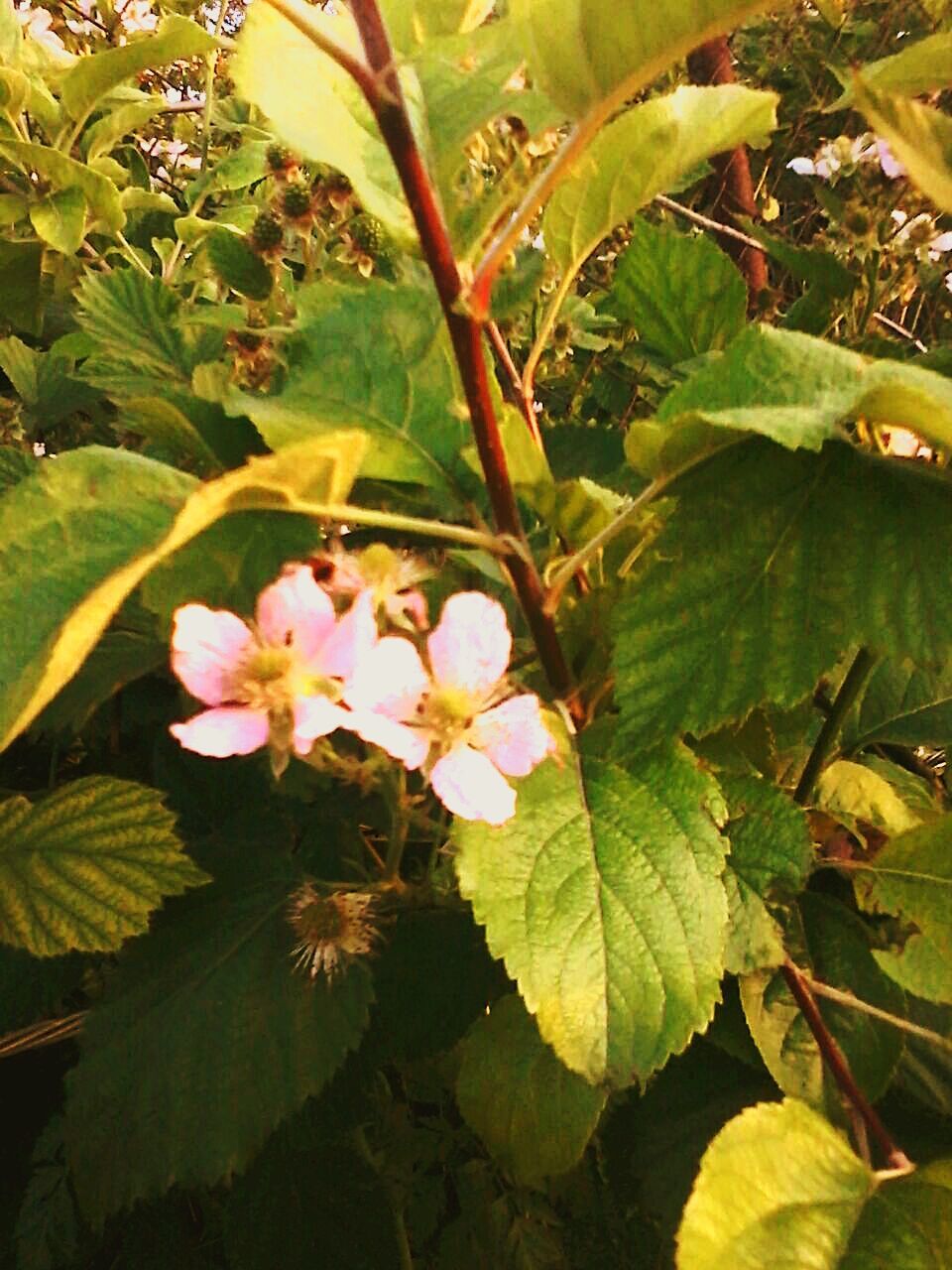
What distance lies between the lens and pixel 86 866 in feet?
1.59

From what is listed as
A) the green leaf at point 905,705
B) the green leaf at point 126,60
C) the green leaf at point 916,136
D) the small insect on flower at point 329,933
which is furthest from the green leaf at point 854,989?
the green leaf at point 126,60

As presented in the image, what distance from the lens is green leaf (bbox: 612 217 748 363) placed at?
55 cm

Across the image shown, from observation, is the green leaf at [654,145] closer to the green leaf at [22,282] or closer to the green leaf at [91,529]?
the green leaf at [91,529]

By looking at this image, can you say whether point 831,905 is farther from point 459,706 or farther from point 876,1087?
point 459,706

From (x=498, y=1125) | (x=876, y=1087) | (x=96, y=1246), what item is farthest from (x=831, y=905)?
(x=96, y=1246)

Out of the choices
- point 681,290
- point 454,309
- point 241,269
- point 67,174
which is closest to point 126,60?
point 67,174

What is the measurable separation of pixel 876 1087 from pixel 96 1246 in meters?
0.49

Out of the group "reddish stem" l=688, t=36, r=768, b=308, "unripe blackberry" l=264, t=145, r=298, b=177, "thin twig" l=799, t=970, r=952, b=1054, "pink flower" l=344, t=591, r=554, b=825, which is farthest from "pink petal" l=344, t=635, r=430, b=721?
"reddish stem" l=688, t=36, r=768, b=308

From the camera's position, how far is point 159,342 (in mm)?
610

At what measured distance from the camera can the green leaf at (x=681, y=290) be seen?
55 centimetres

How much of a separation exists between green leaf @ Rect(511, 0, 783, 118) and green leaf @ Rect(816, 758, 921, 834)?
348 mm

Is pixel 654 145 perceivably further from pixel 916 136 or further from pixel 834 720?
pixel 834 720

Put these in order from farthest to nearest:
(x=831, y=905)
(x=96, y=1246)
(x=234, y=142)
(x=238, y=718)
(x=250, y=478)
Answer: (x=234, y=142) → (x=96, y=1246) → (x=831, y=905) → (x=238, y=718) → (x=250, y=478)

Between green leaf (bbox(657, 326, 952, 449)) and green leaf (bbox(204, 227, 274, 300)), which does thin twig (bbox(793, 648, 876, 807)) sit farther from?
green leaf (bbox(204, 227, 274, 300))
